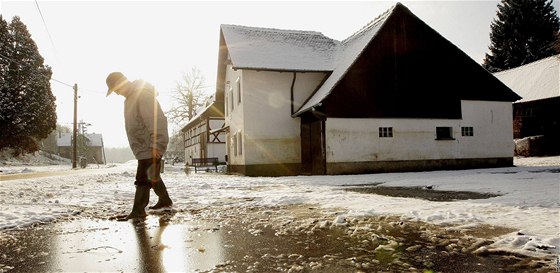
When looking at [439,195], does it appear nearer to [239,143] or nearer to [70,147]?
[239,143]

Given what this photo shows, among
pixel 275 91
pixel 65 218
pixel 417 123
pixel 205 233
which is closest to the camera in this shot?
pixel 205 233

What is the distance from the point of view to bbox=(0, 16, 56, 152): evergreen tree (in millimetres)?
27156

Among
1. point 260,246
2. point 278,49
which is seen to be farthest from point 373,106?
point 260,246

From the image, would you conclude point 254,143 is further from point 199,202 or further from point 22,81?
point 22,81

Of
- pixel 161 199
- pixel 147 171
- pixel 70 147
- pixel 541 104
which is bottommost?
pixel 161 199

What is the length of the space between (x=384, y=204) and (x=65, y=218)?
13.7 feet

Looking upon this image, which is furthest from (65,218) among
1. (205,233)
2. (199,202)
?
(205,233)

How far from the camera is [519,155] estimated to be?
993 inches

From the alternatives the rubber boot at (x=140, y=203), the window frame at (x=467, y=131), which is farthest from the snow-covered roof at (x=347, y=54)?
the rubber boot at (x=140, y=203)

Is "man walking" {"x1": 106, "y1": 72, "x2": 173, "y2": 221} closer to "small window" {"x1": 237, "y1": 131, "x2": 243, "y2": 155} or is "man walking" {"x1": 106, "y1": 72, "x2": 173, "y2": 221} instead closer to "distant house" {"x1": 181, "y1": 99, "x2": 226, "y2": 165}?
"small window" {"x1": 237, "y1": 131, "x2": 243, "y2": 155}

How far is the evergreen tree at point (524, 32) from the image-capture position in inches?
1507

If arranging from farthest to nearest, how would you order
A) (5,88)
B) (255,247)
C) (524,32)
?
(524,32) → (5,88) → (255,247)

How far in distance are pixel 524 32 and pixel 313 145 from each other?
3638cm

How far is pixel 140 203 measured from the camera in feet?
15.1
